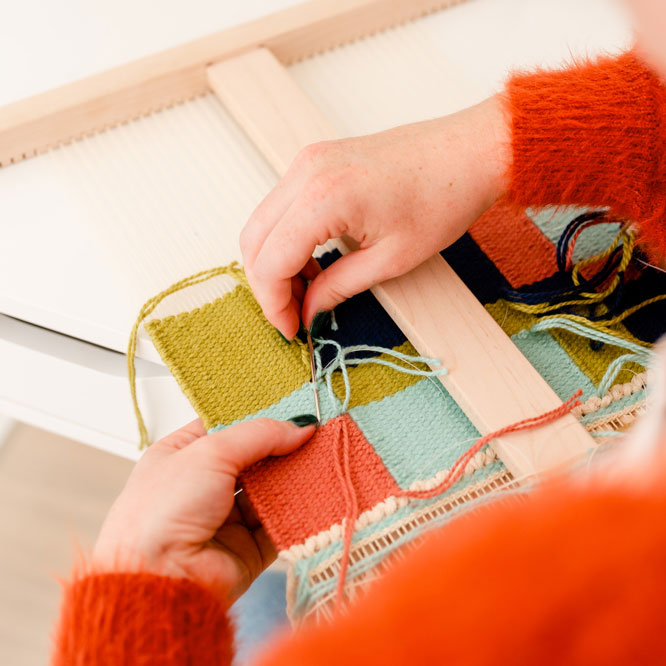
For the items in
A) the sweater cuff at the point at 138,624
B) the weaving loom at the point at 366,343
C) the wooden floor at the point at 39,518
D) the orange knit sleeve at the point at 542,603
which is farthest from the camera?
the wooden floor at the point at 39,518

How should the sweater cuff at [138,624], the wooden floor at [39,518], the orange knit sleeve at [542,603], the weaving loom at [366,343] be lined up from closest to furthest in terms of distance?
the orange knit sleeve at [542,603], the sweater cuff at [138,624], the weaving loom at [366,343], the wooden floor at [39,518]

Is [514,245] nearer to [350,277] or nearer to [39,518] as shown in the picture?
[350,277]

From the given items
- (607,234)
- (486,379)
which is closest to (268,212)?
(486,379)

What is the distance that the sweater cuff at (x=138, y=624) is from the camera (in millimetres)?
438

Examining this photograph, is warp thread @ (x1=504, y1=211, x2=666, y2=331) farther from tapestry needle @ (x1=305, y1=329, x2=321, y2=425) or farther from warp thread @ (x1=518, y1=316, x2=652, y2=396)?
tapestry needle @ (x1=305, y1=329, x2=321, y2=425)

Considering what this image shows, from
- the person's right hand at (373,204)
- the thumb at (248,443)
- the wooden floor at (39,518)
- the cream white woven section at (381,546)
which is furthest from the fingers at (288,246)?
the wooden floor at (39,518)

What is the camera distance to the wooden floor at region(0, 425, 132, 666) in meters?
1.31

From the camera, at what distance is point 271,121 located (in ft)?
2.43

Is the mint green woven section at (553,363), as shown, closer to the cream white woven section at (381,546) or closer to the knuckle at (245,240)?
the cream white woven section at (381,546)

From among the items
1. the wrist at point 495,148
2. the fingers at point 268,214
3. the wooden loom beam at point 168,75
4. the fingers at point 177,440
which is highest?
the wooden loom beam at point 168,75

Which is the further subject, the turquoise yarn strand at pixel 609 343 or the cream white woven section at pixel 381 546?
the turquoise yarn strand at pixel 609 343

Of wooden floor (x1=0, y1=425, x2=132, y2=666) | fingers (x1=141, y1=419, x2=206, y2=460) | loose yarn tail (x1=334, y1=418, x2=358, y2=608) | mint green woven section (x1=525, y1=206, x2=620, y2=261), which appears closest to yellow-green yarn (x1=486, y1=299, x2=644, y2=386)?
mint green woven section (x1=525, y1=206, x2=620, y2=261)

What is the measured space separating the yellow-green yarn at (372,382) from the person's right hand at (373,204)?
7 cm

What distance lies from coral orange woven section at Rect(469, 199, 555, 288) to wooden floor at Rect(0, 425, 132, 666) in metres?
1.03
